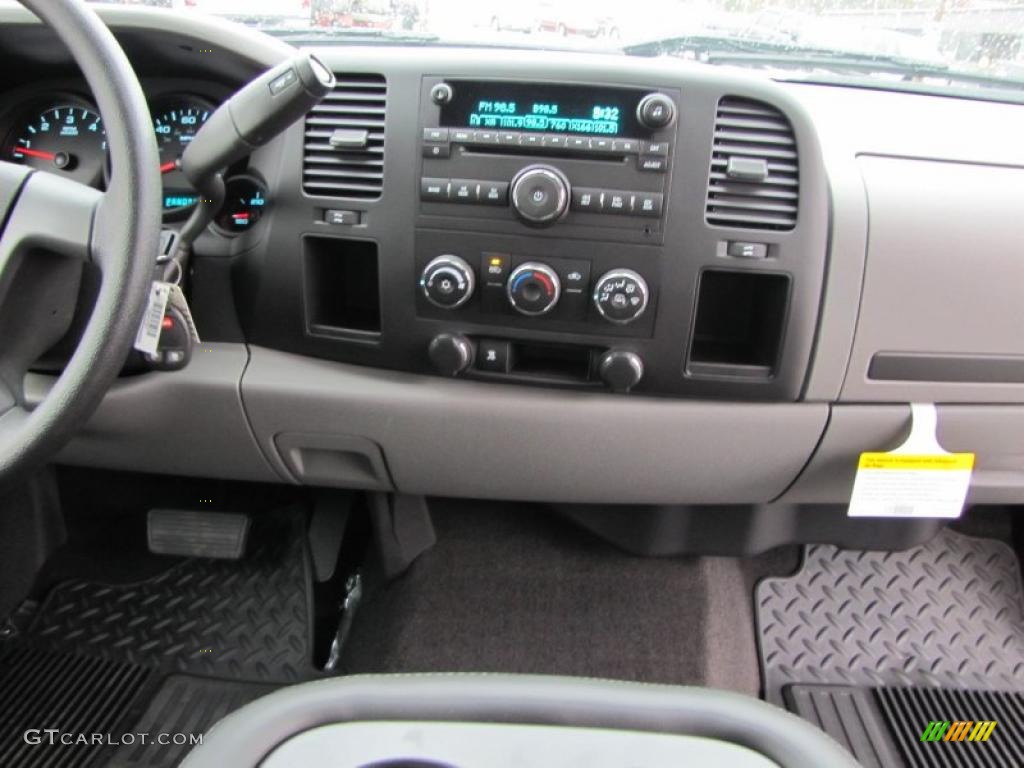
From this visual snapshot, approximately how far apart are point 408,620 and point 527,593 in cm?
23

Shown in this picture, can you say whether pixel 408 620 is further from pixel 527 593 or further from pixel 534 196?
pixel 534 196

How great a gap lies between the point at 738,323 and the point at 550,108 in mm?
409

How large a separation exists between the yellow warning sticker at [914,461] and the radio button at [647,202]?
0.48 metres

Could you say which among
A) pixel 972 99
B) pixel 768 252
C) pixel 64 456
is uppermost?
pixel 972 99

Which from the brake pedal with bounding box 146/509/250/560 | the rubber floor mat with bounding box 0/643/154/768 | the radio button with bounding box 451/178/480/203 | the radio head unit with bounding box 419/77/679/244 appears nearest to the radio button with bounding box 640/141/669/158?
the radio head unit with bounding box 419/77/679/244

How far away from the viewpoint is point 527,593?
1.55m

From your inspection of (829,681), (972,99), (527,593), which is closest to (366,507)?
(527,593)

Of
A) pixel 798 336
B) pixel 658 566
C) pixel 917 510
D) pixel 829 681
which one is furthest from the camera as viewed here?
pixel 658 566

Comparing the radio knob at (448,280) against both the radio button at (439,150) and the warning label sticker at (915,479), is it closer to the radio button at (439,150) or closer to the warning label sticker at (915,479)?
the radio button at (439,150)

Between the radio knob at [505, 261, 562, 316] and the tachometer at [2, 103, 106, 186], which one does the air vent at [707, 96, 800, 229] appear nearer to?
the radio knob at [505, 261, 562, 316]

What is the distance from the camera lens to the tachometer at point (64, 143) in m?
1.19

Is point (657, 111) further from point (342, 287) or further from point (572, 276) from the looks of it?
point (342, 287)

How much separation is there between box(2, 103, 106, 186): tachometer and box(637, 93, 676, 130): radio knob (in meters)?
0.79

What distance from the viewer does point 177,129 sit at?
1215 mm
